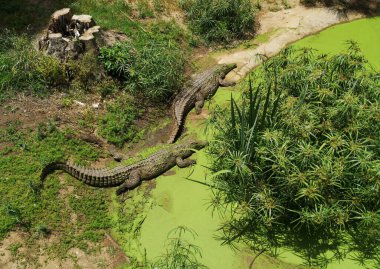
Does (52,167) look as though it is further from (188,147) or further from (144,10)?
(144,10)

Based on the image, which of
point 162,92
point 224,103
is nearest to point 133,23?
point 162,92

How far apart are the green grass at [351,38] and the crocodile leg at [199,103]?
2.84m

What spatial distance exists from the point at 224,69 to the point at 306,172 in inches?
158

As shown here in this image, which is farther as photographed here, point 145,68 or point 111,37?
point 111,37

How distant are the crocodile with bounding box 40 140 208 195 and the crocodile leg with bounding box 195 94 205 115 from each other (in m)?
1.10

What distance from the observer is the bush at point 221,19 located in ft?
30.3

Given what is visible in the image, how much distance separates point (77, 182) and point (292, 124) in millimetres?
3338

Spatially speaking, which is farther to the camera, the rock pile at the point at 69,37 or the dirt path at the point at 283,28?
the dirt path at the point at 283,28

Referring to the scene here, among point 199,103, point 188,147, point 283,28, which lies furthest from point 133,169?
point 283,28

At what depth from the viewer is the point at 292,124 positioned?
17.8ft

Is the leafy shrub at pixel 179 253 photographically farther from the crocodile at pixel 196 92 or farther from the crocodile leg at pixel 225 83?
the crocodile leg at pixel 225 83

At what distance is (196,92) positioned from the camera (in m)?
8.02

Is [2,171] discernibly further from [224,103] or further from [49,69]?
[224,103]

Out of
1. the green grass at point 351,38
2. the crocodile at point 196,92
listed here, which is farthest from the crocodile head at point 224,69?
the green grass at point 351,38
